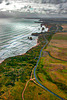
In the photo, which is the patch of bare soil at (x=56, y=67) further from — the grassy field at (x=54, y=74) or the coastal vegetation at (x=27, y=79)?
the coastal vegetation at (x=27, y=79)

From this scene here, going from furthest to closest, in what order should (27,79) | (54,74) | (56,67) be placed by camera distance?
(56,67)
(54,74)
(27,79)

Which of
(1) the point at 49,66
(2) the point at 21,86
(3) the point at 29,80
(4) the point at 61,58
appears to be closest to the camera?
(2) the point at 21,86

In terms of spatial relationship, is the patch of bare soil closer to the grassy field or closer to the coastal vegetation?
the grassy field

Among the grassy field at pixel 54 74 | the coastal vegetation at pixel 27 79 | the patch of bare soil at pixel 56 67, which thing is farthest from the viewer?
the patch of bare soil at pixel 56 67

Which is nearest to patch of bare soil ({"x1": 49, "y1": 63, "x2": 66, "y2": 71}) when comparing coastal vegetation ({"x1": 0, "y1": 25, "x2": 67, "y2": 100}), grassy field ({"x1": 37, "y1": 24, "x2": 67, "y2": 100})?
grassy field ({"x1": 37, "y1": 24, "x2": 67, "y2": 100})

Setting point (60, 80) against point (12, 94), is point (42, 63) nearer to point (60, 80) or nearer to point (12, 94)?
point (60, 80)

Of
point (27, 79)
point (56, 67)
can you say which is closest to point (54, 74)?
point (56, 67)

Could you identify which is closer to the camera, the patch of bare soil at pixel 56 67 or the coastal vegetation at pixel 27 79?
the coastal vegetation at pixel 27 79

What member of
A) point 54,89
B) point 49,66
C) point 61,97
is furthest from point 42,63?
point 61,97

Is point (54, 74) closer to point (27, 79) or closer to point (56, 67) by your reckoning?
point (56, 67)

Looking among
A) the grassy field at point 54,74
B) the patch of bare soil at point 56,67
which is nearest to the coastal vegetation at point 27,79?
the grassy field at point 54,74

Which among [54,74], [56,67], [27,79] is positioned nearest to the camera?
[27,79]
